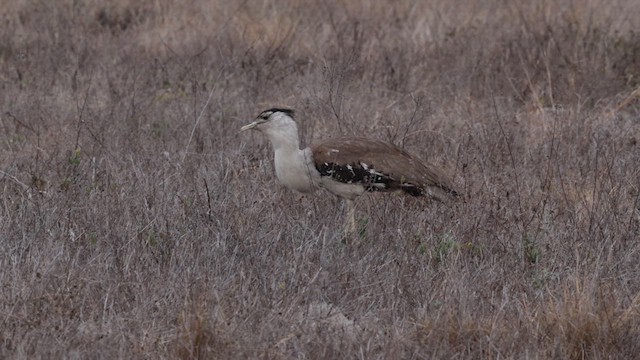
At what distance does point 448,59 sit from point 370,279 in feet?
19.4

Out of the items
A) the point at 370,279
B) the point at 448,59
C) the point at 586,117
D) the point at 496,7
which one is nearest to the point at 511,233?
the point at 370,279

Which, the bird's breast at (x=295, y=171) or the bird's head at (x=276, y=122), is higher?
the bird's head at (x=276, y=122)

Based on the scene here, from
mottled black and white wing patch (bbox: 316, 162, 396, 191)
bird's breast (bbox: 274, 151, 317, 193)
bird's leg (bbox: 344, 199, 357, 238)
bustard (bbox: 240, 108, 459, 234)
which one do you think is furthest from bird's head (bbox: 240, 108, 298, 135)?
bird's leg (bbox: 344, 199, 357, 238)

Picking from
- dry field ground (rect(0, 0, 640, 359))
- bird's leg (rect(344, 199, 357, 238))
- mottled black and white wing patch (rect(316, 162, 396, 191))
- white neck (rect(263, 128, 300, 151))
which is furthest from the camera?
white neck (rect(263, 128, 300, 151))

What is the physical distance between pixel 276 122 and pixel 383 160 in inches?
28.1

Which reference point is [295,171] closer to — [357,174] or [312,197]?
[312,197]

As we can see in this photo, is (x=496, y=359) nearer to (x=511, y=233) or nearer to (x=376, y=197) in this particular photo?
(x=511, y=233)

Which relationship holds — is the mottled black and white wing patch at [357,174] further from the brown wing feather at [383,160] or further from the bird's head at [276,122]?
the bird's head at [276,122]

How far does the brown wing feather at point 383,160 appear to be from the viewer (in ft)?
24.4

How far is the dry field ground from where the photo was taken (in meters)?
5.32

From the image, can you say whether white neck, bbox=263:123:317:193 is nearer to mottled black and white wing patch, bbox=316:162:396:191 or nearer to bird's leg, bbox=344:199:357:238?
mottled black and white wing patch, bbox=316:162:396:191

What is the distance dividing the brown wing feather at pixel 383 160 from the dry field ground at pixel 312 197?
6.2 inches

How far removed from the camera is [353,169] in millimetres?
7422

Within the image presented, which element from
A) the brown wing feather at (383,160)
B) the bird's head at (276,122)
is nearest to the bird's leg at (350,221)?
the brown wing feather at (383,160)
